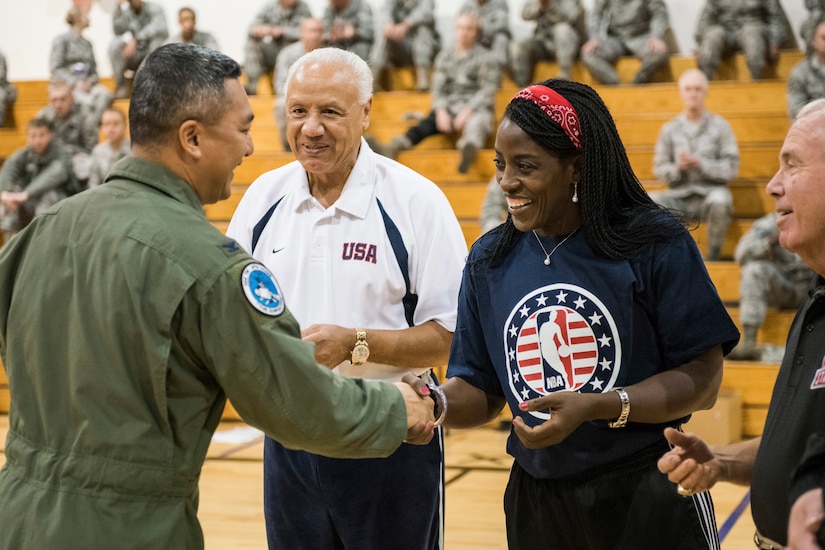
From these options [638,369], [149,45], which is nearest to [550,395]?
[638,369]

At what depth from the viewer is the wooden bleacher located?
32.1 feet

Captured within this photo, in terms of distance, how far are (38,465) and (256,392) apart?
1.52ft

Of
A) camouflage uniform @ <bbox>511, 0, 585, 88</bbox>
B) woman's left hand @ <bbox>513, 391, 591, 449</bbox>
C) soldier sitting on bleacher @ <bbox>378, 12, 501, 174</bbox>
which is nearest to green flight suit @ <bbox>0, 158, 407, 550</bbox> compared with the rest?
woman's left hand @ <bbox>513, 391, 591, 449</bbox>

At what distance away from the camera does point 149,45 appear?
13375 millimetres

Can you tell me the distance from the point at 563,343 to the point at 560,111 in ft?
1.86

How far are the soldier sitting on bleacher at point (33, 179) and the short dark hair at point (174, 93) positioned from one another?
9.53m

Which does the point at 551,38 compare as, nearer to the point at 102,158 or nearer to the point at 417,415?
the point at 102,158

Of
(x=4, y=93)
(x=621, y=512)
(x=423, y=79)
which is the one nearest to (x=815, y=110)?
(x=621, y=512)

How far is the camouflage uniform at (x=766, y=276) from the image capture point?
8.39m

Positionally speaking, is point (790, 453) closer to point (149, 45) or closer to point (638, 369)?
point (638, 369)

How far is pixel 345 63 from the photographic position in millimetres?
3254

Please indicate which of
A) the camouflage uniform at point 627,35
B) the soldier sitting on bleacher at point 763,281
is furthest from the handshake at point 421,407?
the camouflage uniform at point 627,35

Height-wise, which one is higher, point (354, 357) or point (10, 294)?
point (10, 294)

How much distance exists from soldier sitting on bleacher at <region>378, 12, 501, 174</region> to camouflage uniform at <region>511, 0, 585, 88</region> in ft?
1.67
